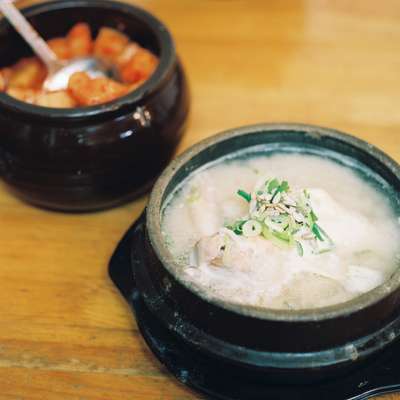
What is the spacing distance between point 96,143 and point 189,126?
50 cm

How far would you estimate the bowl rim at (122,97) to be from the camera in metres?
1.48

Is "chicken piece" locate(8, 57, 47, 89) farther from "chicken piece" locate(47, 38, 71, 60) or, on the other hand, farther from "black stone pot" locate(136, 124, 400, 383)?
"black stone pot" locate(136, 124, 400, 383)

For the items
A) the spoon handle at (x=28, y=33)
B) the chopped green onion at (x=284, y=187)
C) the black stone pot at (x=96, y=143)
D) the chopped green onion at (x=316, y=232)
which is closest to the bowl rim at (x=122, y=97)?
the black stone pot at (x=96, y=143)

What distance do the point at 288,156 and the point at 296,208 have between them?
26cm

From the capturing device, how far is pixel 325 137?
1.43m

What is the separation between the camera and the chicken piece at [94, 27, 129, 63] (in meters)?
1.85

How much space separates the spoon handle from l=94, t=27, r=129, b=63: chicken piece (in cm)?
15

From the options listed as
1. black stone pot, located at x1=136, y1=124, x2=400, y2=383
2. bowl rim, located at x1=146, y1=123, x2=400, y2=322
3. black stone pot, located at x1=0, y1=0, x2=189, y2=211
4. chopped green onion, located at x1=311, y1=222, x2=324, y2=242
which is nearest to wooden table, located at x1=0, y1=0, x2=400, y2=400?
black stone pot, located at x1=0, y1=0, x2=189, y2=211

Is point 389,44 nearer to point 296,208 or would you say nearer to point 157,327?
point 296,208

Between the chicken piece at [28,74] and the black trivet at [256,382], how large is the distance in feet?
3.15

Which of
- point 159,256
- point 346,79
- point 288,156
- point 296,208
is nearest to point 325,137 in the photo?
point 288,156

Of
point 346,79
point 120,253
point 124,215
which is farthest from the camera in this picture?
point 346,79

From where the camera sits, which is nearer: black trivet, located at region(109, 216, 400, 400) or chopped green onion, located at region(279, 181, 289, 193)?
black trivet, located at region(109, 216, 400, 400)

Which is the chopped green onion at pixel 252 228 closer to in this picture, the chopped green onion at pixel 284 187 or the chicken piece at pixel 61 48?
the chopped green onion at pixel 284 187
